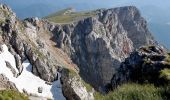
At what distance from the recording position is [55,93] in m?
123

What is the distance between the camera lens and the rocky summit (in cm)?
4278

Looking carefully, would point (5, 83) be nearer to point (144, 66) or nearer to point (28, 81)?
point (28, 81)

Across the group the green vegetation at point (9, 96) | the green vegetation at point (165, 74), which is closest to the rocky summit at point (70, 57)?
the green vegetation at point (165, 74)

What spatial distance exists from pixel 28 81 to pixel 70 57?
44051mm

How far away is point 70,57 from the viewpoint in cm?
16838

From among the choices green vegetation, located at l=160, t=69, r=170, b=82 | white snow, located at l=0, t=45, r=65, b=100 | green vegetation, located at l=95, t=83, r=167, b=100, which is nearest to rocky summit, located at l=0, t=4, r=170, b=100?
white snow, located at l=0, t=45, r=65, b=100

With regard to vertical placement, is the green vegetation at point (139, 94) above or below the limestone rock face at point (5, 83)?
above

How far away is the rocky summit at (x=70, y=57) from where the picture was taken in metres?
42.8

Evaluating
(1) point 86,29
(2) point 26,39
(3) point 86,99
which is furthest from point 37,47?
(1) point 86,29

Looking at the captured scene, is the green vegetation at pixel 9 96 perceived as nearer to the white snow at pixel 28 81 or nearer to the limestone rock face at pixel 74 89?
the white snow at pixel 28 81

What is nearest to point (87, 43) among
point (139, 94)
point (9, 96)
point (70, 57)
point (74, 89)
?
point (70, 57)

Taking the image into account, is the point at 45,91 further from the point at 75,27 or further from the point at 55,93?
the point at 75,27

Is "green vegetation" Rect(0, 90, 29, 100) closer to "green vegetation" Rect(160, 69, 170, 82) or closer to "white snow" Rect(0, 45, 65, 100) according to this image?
"white snow" Rect(0, 45, 65, 100)

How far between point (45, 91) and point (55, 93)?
7.72ft
